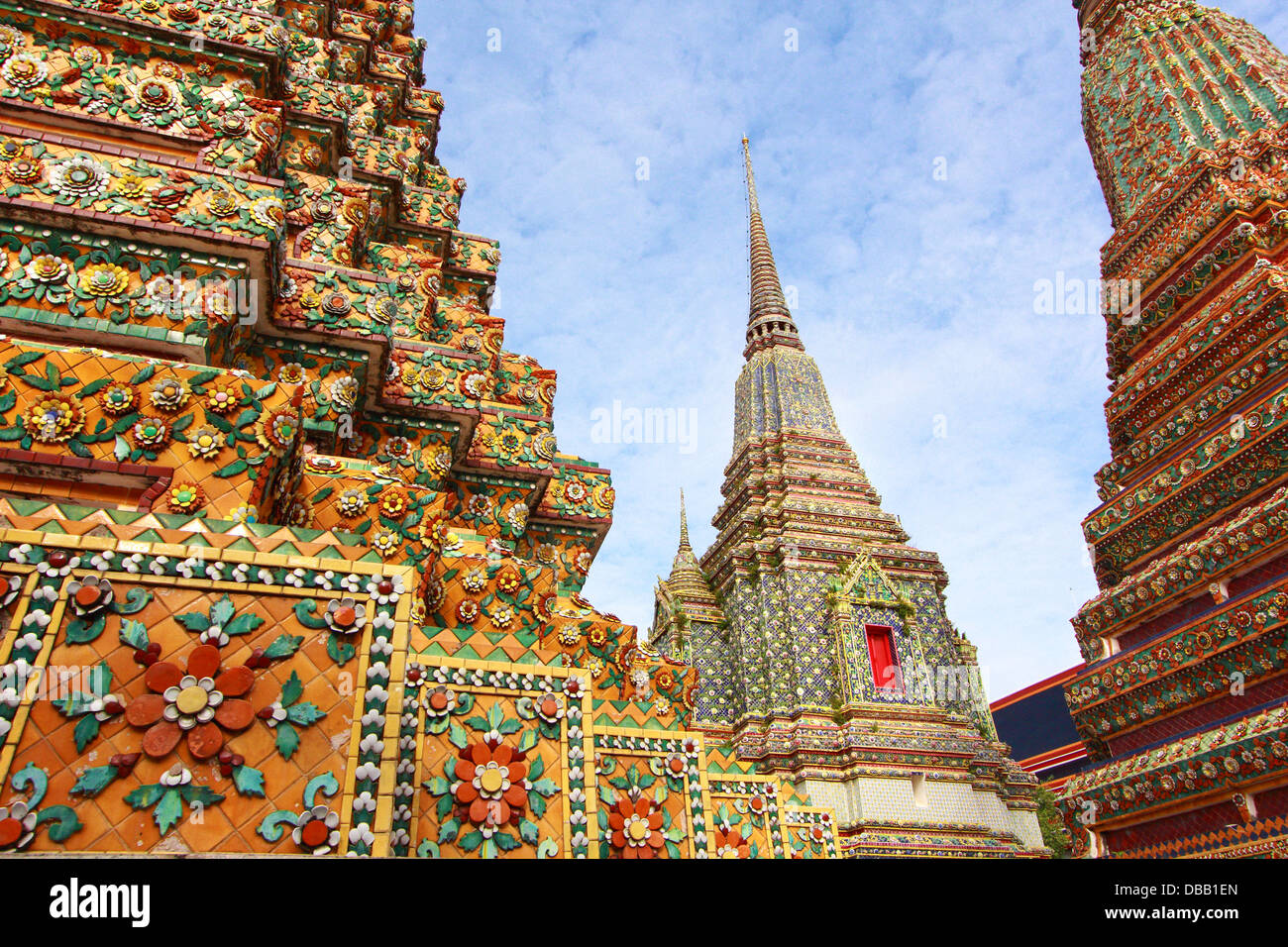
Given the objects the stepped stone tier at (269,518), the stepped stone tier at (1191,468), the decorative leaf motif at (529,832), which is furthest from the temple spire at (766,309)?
the decorative leaf motif at (529,832)

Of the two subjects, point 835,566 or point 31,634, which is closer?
point 31,634

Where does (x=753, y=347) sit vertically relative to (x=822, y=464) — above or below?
above

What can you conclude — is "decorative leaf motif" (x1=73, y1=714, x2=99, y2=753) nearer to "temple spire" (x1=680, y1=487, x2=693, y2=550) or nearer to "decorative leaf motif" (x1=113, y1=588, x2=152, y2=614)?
"decorative leaf motif" (x1=113, y1=588, x2=152, y2=614)

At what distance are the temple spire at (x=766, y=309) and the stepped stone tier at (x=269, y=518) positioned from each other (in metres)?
22.0

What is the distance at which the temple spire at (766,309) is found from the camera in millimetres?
29812

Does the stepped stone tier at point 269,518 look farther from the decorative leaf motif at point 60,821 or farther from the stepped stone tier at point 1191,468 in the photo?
the stepped stone tier at point 1191,468

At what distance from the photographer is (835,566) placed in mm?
22781

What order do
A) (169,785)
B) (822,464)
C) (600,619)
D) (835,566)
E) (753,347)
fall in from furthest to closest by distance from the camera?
(753,347)
(822,464)
(835,566)
(600,619)
(169,785)

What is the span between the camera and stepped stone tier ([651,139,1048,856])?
729 inches

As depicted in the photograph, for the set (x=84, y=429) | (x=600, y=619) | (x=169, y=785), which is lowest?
(x=169, y=785)

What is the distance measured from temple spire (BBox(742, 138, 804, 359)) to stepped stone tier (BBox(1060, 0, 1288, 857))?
15.8m

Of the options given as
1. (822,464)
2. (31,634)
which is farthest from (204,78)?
(822,464)
